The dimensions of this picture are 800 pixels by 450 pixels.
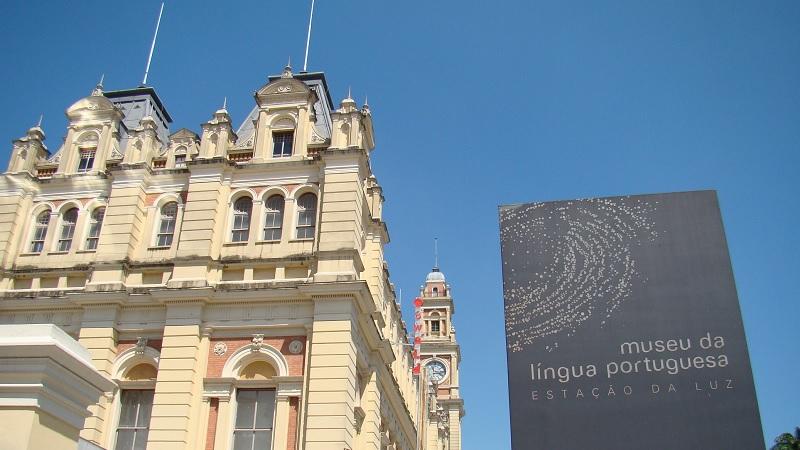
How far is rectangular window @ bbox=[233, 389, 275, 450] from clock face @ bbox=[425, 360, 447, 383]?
146 ft

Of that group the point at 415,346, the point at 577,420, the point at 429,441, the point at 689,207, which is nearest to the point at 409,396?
the point at 415,346

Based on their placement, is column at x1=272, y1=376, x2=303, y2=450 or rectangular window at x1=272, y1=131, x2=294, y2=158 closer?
column at x1=272, y1=376, x2=303, y2=450

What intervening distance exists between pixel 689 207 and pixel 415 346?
17822 mm

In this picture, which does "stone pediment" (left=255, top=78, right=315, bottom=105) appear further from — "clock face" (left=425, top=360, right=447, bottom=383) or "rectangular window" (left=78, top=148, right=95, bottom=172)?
"clock face" (left=425, top=360, right=447, bottom=383)

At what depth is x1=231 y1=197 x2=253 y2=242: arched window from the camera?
27.2 m

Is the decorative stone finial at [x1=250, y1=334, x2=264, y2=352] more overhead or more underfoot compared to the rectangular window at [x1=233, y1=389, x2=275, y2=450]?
more overhead

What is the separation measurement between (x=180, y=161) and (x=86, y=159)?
13.2ft

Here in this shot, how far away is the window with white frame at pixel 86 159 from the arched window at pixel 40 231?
83.6 inches

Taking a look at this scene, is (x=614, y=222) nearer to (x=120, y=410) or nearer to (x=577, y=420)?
(x=577, y=420)

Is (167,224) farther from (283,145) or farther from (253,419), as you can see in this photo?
(253,419)

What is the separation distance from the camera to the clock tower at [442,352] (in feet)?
217

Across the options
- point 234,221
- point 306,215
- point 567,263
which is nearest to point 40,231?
point 234,221

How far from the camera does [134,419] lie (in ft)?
80.4

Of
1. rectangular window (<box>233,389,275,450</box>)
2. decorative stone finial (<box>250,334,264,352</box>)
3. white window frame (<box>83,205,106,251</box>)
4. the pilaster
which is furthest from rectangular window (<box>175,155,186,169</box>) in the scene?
rectangular window (<box>233,389,275,450</box>)
